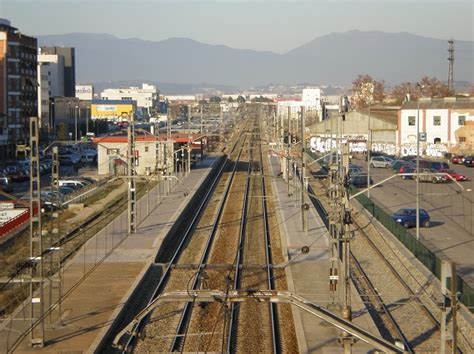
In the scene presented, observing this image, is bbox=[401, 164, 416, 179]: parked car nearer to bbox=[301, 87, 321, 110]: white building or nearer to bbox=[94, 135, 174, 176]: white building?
bbox=[94, 135, 174, 176]: white building

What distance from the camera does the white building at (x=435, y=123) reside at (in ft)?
146

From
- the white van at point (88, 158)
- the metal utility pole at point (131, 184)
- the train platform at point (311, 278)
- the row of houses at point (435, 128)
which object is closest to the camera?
the train platform at point (311, 278)

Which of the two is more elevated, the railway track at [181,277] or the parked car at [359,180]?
the parked car at [359,180]

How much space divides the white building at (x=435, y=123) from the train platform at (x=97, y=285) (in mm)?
22826

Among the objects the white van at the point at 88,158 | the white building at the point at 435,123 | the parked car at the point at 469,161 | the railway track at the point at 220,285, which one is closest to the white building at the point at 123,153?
the railway track at the point at 220,285

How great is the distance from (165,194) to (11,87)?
20.2 m

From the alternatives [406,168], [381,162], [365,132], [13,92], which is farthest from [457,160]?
[13,92]

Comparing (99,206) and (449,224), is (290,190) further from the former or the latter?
(449,224)

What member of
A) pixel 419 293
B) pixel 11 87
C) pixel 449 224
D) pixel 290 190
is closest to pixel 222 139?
pixel 11 87

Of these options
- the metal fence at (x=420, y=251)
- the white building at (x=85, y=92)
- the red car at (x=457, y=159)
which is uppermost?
the white building at (x=85, y=92)

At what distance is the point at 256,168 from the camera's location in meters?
43.7

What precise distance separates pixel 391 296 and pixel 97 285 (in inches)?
198

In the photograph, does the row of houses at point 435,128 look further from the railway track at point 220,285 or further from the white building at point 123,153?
the railway track at point 220,285

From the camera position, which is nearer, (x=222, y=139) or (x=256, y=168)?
(x=256, y=168)
